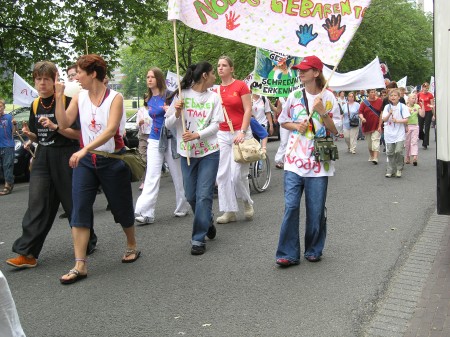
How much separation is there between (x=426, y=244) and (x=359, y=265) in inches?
47.5

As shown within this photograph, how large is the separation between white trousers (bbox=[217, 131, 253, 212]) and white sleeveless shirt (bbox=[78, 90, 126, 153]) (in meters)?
2.37

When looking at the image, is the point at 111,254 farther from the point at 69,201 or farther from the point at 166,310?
the point at 166,310

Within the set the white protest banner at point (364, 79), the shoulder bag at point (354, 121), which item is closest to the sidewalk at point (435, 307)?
the white protest banner at point (364, 79)

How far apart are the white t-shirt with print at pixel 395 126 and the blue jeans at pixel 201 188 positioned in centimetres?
692

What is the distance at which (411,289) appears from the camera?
5.21 meters

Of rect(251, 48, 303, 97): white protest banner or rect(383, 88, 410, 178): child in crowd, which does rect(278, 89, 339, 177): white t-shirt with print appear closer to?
rect(251, 48, 303, 97): white protest banner

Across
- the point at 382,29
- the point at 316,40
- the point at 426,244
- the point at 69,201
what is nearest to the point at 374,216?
the point at 426,244

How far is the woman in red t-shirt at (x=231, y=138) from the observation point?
7.88 m

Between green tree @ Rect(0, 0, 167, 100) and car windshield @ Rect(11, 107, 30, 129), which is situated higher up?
green tree @ Rect(0, 0, 167, 100)

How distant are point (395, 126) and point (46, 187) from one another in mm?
8380

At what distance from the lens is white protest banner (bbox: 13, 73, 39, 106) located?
12805 mm

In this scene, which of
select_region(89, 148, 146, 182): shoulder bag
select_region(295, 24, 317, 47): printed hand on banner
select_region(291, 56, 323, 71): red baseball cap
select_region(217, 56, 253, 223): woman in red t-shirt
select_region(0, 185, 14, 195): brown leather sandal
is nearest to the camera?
select_region(291, 56, 323, 71): red baseball cap

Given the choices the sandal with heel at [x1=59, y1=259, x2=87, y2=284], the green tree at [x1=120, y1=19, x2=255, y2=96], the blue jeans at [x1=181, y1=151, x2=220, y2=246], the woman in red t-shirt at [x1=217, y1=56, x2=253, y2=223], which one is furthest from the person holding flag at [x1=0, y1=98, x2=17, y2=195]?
the green tree at [x1=120, y1=19, x2=255, y2=96]

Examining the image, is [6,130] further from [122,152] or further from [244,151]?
[122,152]
